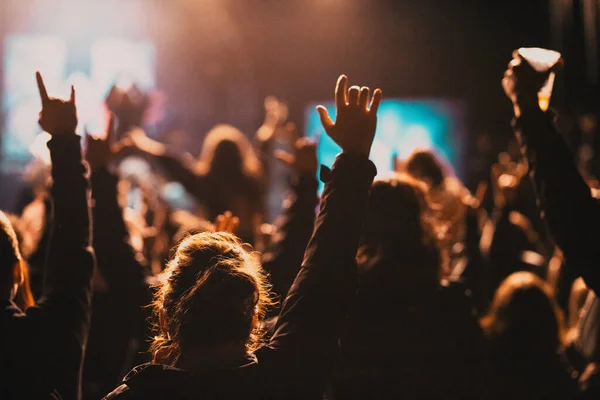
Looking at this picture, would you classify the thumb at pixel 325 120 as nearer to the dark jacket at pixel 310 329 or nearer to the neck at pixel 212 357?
the dark jacket at pixel 310 329

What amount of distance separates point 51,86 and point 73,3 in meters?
10.8

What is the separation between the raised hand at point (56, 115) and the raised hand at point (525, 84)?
115cm

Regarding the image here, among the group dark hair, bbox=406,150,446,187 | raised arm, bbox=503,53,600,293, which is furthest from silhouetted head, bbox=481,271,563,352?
dark hair, bbox=406,150,446,187

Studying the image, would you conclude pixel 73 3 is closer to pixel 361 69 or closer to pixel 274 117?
pixel 361 69

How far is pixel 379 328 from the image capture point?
1.85m

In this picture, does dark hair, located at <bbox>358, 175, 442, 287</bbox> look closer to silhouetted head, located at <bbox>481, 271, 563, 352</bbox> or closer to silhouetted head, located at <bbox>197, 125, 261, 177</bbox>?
silhouetted head, located at <bbox>481, 271, 563, 352</bbox>

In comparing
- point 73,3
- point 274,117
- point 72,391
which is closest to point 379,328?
point 72,391

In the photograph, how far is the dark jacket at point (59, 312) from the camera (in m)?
1.46

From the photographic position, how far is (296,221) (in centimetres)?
253

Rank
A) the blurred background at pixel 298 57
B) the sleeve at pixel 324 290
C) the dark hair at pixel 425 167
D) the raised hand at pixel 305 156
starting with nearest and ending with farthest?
the sleeve at pixel 324 290 < the raised hand at pixel 305 156 < the dark hair at pixel 425 167 < the blurred background at pixel 298 57

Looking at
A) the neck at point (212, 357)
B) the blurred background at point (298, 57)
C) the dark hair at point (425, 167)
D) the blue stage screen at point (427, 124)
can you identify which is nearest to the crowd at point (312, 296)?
the neck at point (212, 357)

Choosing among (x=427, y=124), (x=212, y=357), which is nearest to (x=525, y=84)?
(x=212, y=357)

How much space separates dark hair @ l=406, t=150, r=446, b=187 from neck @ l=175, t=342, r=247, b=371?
2291mm

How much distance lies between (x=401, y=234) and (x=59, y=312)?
92cm
